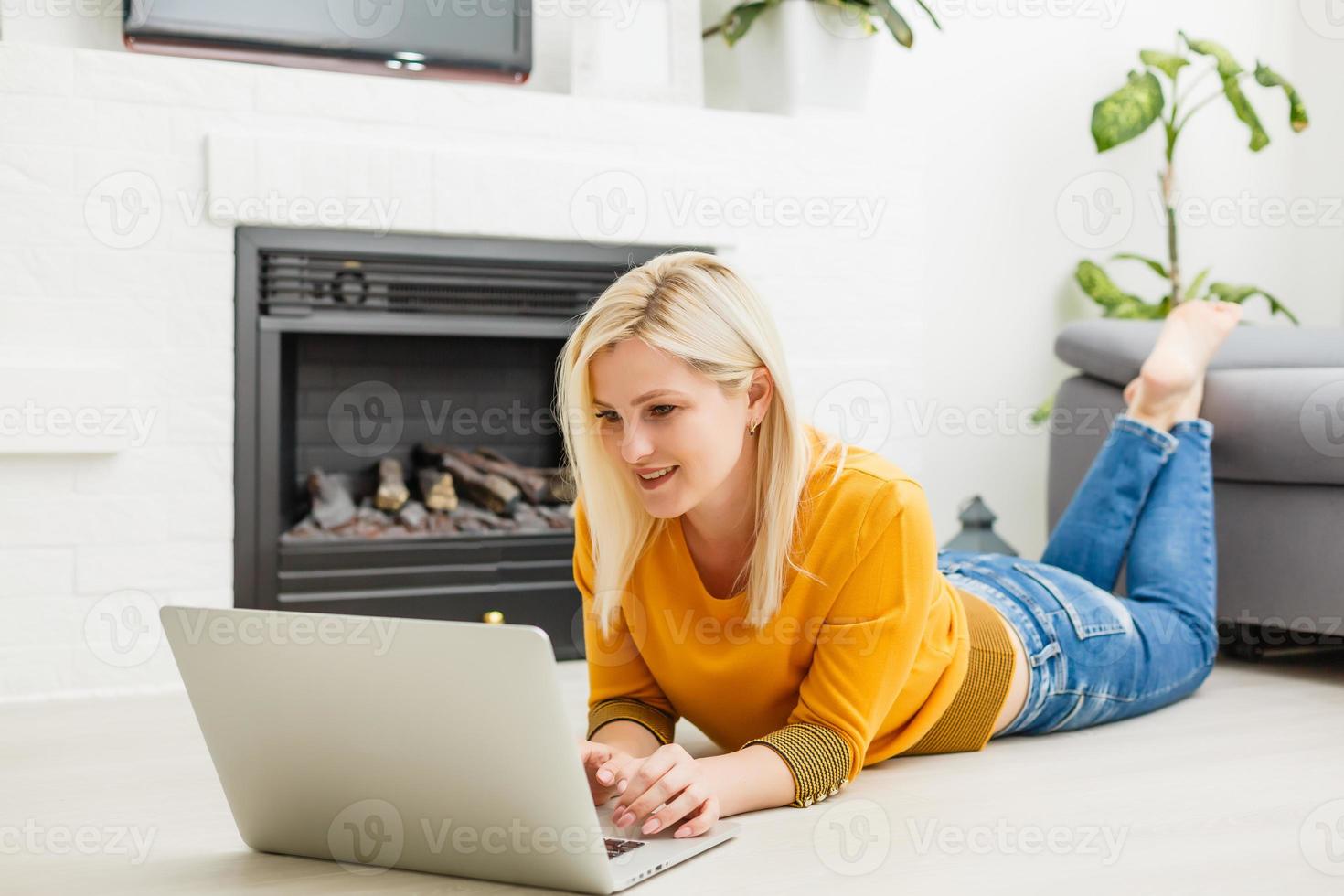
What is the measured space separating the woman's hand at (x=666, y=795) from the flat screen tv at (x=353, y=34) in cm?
164

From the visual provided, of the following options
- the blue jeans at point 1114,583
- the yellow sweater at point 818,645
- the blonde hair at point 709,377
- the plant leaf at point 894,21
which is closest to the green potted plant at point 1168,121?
the plant leaf at point 894,21

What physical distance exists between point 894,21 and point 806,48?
0.62 ft

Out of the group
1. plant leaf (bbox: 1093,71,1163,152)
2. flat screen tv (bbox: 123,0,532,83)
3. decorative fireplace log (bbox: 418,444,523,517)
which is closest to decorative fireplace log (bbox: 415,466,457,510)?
decorative fireplace log (bbox: 418,444,523,517)

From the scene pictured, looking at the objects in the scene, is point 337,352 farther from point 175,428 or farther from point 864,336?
point 864,336

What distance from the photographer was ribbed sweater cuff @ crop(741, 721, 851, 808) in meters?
1.38

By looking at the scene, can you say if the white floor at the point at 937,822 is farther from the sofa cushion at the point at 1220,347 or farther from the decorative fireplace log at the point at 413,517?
the sofa cushion at the point at 1220,347

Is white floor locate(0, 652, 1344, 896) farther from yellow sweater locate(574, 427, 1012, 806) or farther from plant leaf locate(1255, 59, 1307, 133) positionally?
plant leaf locate(1255, 59, 1307, 133)

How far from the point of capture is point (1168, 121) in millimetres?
3537

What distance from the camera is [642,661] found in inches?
61.9

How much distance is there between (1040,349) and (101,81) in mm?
2335

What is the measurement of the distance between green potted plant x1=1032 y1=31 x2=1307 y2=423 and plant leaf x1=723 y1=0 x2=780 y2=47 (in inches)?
34.5

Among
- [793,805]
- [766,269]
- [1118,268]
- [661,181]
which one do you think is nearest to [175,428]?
[661,181]

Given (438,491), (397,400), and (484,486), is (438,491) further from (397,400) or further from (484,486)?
(397,400)

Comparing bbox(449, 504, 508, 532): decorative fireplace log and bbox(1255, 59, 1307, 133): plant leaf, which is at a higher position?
bbox(1255, 59, 1307, 133): plant leaf
